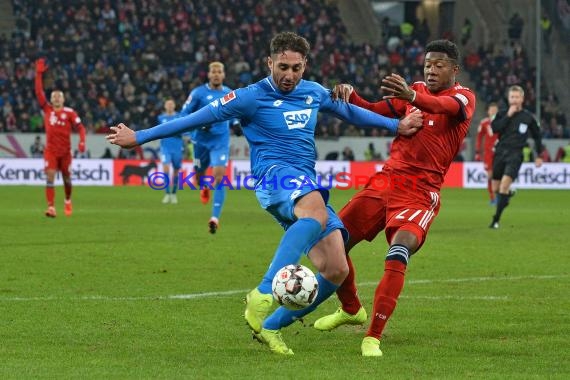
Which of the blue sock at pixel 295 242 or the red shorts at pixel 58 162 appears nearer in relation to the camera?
the blue sock at pixel 295 242

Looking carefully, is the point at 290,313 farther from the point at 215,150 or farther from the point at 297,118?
the point at 215,150

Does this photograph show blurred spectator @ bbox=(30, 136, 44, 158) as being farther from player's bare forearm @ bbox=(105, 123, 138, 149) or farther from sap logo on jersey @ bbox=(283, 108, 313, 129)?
sap logo on jersey @ bbox=(283, 108, 313, 129)

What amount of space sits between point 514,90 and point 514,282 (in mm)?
7742

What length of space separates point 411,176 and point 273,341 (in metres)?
1.73

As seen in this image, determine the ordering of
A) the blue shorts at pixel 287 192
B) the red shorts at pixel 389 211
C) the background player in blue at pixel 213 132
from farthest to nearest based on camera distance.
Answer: the background player in blue at pixel 213 132 < the red shorts at pixel 389 211 < the blue shorts at pixel 287 192

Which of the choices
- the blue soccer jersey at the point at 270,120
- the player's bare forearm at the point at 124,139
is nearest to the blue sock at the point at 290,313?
the blue soccer jersey at the point at 270,120

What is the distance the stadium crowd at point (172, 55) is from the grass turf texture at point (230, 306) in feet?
65.4

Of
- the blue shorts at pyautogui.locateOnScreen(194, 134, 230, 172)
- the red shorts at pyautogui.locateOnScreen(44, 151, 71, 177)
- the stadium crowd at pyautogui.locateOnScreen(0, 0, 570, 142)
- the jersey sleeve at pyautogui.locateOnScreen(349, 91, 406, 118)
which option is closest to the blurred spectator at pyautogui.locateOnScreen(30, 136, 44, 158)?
the stadium crowd at pyautogui.locateOnScreen(0, 0, 570, 142)

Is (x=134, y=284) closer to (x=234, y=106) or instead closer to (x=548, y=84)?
(x=234, y=106)

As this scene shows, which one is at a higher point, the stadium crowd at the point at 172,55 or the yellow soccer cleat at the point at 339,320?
the stadium crowd at the point at 172,55

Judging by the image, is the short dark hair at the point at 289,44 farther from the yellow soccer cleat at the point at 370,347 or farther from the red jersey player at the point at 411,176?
the yellow soccer cleat at the point at 370,347

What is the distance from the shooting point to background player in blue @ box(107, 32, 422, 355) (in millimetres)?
7664

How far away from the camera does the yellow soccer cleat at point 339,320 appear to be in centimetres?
836

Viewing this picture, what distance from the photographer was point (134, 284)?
11242 millimetres
